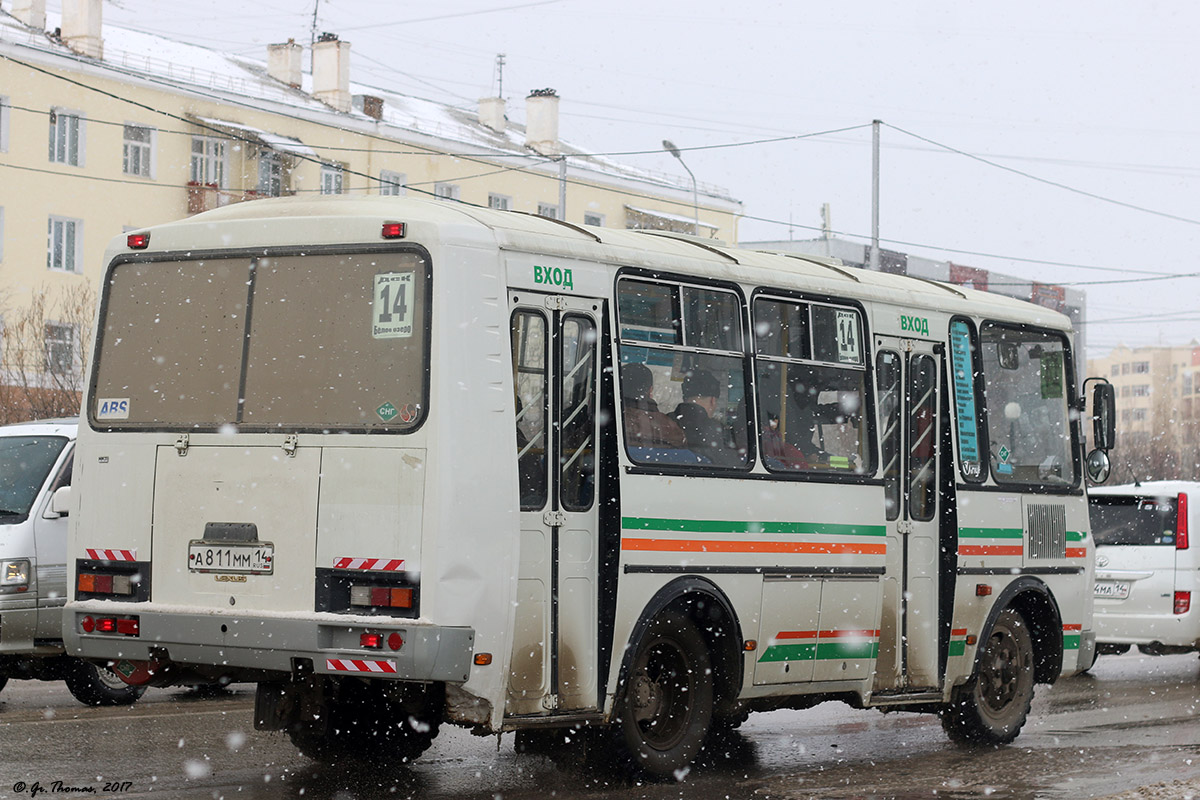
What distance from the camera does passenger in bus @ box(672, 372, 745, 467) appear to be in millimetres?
9500

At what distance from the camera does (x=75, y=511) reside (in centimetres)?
895

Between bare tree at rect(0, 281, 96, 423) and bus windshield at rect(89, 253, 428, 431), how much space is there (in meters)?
23.8

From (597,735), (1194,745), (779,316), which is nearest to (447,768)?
(597,735)

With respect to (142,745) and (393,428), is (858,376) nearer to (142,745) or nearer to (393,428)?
(393,428)

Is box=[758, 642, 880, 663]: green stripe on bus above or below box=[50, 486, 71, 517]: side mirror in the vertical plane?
below

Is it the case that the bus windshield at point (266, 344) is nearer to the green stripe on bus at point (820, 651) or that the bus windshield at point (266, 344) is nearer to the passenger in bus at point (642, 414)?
the passenger in bus at point (642, 414)

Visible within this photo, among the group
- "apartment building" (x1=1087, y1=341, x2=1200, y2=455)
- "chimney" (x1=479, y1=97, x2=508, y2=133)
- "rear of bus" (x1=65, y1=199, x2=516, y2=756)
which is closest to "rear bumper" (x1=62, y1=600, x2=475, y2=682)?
"rear of bus" (x1=65, y1=199, x2=516, y2=756)

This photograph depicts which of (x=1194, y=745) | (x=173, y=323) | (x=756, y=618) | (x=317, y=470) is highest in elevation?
(x=173, y=323)

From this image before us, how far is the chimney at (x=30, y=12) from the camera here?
148 ft

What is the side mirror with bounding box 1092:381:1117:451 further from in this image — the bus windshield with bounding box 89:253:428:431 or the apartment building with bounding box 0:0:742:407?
the apartment building with bounding box 0:0:742:407

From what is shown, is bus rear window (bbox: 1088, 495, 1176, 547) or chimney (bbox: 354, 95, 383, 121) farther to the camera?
chimney (bbox: 354, 95, 383, 121)

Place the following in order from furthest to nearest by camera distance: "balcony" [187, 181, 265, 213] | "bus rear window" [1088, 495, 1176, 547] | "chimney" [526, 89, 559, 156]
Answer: "chimney" [526, 89, 559, 156], "balcony" [187, 181, 265, 213], "bus rear window" [1088, 495, 1176, 547]

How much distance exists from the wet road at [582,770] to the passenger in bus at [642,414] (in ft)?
5.93

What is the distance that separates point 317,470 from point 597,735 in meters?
2.19
